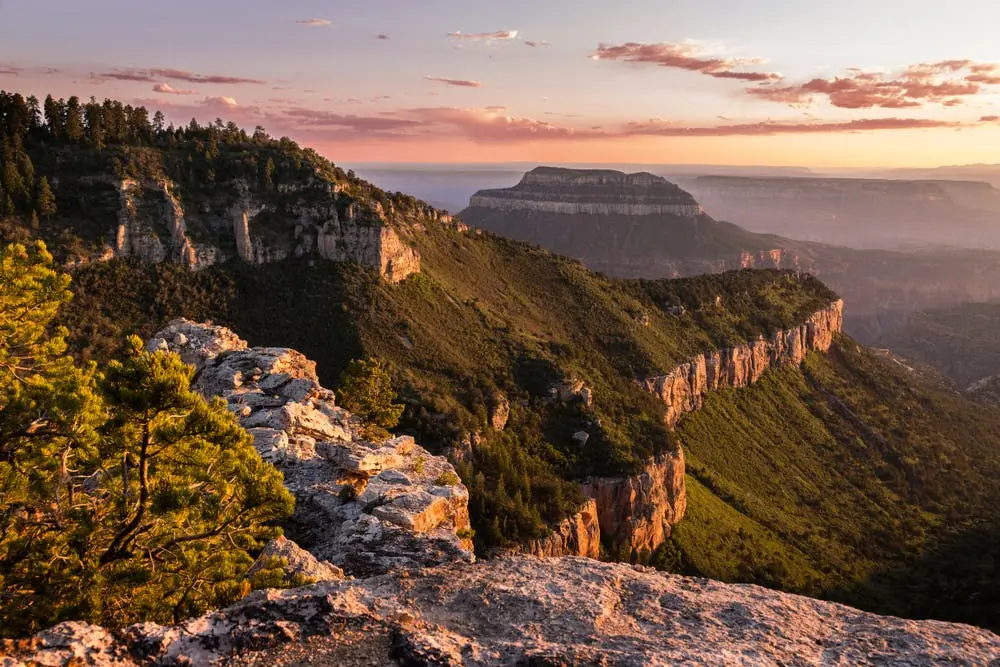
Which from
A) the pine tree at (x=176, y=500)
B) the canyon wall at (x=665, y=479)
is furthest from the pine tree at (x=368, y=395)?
the pine tree at (x=176, y=500)

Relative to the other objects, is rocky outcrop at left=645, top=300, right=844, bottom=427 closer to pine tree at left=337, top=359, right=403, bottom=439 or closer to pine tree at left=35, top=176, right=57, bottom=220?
pine tree at left=337, top=359, right=403, bottom=439

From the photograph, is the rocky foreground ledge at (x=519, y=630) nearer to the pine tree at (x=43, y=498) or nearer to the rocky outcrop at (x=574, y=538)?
the pine tree at (x=43, y=498)

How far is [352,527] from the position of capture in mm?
22953

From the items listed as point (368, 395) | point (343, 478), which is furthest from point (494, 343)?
point (343, 478)

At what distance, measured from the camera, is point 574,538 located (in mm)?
60562

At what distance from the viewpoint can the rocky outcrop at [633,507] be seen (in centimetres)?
6925

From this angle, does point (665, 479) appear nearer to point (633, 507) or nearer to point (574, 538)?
point (633, 507)

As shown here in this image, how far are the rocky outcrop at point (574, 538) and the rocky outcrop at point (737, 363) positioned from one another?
33193mm

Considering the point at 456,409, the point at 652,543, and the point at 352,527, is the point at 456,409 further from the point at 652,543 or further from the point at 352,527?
the point at 352,527

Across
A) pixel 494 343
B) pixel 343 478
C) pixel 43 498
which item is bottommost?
pixel 494 343

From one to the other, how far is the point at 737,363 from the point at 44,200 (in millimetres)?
123407

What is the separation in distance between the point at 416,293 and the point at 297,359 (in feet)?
147

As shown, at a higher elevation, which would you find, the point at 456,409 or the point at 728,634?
the point at 728,634

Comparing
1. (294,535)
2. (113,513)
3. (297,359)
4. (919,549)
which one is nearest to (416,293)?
(297,359)
